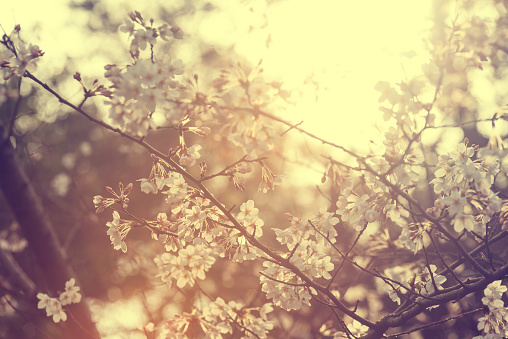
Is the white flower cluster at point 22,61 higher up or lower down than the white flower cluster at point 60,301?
higher up

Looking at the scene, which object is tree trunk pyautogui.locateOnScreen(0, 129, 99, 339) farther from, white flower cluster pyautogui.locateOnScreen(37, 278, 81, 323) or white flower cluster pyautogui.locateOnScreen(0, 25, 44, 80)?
white flower cluster pyautogui.locateOnScreen(0, 25, 44, 80)

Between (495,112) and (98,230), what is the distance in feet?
22.3

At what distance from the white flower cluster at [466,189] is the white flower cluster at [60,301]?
331 centimetres

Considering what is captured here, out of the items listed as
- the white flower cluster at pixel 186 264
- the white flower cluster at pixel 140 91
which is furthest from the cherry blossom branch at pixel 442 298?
the white flower cluster at pixel 140 91

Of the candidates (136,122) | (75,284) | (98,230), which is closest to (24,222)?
(75,284)

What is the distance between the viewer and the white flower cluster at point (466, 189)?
2.39m

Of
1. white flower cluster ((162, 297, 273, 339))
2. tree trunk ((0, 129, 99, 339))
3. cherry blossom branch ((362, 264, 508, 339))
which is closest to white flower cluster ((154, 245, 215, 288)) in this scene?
white flower cluster ((162, 297, 273, 339))

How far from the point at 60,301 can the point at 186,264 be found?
5.62ft

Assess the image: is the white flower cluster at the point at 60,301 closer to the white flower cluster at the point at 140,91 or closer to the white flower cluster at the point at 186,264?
the white flower cluster at the point at 186,264

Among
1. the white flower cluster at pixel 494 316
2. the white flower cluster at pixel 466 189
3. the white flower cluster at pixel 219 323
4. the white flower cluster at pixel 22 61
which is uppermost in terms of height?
the white flower cluster at pixel 22 61

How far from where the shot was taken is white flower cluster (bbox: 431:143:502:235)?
94.0 inches

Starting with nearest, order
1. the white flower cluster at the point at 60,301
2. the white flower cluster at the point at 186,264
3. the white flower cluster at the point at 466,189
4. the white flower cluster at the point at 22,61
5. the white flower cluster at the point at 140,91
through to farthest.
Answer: the white flower cluster at the point at 140,91 < the white flower cluster at the point at 22,61 < the white flower cluster at the point at 466,189 < the white flower cluster at the point at 186,264 < the white flower cluster at the point at 60,301

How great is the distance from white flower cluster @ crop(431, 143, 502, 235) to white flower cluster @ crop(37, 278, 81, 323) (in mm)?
3314

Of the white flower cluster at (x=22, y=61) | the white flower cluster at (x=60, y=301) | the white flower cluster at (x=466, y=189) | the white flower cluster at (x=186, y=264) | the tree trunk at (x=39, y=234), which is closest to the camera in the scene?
the white flower cluster at (x=22, y=61)
